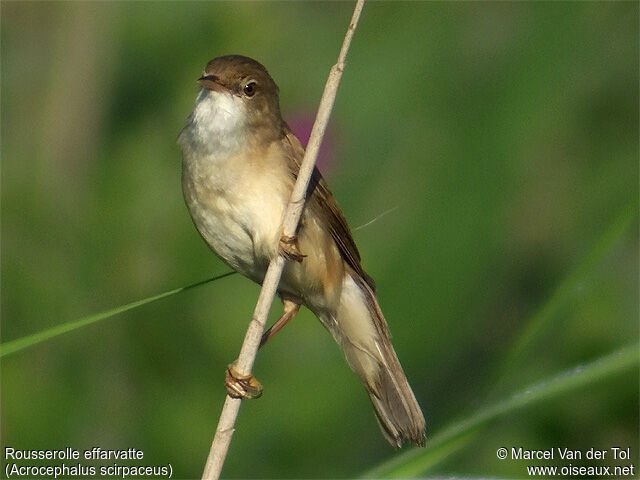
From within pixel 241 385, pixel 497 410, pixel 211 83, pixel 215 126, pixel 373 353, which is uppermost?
pixel 211 83

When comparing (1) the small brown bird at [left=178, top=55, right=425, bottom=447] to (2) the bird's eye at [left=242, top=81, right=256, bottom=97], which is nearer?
(1) the small brown bird at [left=178, top=55, right=425, bottom=447]

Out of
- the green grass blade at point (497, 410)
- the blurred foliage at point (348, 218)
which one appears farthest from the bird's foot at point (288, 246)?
the blurred foliage at point (348, 218)

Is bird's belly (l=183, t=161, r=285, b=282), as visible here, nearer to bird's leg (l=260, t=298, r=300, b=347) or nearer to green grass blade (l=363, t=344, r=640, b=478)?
bird's leg (l=260, t=298, r=300, b=347)

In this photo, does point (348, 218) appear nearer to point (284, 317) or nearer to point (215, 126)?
point (284, 317)

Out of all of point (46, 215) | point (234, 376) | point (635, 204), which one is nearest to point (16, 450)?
point (46, 215)

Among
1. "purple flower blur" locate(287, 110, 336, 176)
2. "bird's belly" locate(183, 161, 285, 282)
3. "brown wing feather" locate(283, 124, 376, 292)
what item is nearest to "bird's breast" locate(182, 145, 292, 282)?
"bird's belly" locate(183, 161, 285, 282)

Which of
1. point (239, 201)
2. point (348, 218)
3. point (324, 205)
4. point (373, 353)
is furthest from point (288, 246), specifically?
point (348, 218)

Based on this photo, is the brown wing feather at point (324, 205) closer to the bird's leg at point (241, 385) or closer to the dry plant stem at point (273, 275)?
the dry plant stem at point (273, 275)

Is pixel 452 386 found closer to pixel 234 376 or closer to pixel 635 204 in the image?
pixel 234 376
